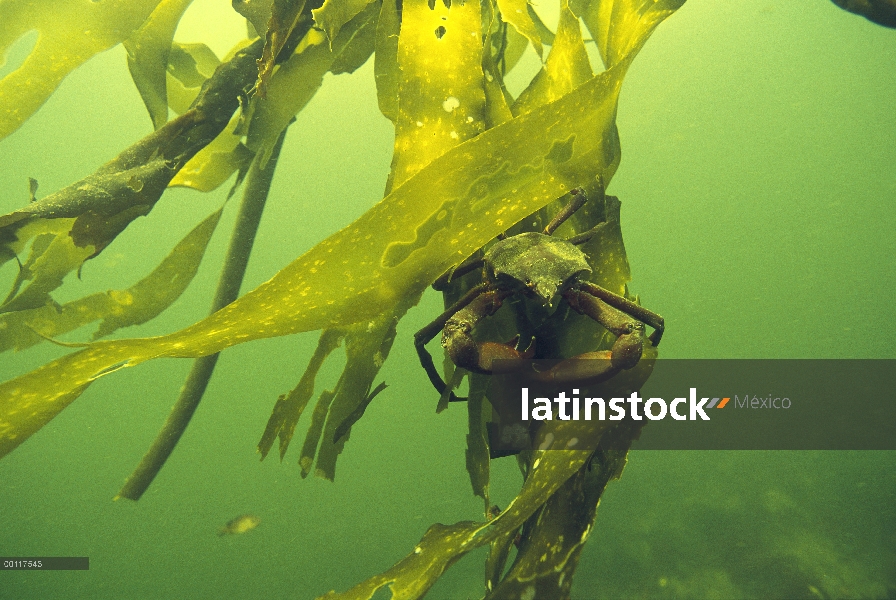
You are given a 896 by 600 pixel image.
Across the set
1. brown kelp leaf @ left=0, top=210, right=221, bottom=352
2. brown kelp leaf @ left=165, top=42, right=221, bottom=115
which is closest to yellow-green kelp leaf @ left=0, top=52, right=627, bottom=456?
brown kelp leaf @ left=0, top=210, right=221, bottom=352

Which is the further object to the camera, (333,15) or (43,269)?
(43,269)

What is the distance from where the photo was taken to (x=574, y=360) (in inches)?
36.4

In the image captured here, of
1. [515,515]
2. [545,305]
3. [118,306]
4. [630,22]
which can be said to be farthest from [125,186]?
[630,22]

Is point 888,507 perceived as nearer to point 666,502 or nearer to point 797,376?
point 666,502

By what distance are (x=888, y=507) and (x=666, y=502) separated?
6.11 ft

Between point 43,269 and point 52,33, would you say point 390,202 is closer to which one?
point 43,269

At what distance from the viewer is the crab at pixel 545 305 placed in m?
0.89

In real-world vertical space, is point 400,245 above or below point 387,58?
below

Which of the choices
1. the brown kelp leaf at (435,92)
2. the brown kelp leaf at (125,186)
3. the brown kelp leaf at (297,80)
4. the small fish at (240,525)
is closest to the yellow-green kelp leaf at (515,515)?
the brown kelp leaf at (435,92)

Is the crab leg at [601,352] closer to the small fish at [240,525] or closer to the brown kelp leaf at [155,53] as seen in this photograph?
the brown kelp leaf at [155,53]

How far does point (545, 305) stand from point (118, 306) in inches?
55.3

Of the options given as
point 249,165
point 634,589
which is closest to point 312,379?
point 249,165
